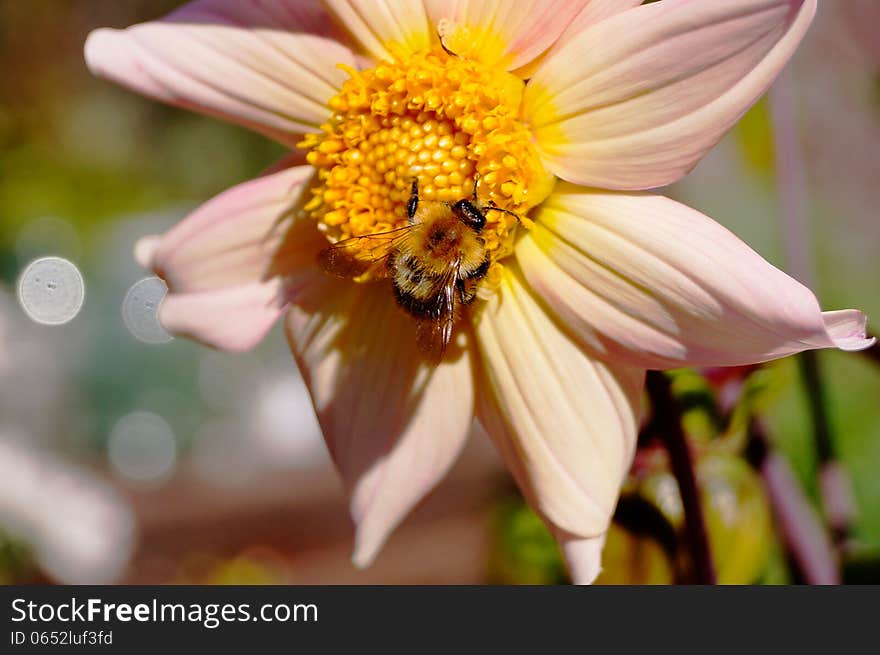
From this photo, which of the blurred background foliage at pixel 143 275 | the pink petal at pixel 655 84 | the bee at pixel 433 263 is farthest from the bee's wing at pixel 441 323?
the blurred background foliage at pixel 143 275

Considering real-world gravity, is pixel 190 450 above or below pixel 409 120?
above

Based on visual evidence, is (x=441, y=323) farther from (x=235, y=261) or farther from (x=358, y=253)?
(x=235, y=261)

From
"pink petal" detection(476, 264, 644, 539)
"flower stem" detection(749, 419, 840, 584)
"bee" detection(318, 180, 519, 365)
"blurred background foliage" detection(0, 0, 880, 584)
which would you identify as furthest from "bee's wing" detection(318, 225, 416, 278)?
"blurred background foliage" detection(0, 0, 880, 584)

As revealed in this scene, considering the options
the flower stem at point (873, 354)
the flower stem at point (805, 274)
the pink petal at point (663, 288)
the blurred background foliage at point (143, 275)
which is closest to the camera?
the pink petal at point (663, 288)

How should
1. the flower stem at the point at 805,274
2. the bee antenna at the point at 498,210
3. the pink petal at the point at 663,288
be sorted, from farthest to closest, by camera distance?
1. the flower stem at the point at 805,274
2. the bee antenna at the point at 498,210
3. the pink petal at the point at 663,288

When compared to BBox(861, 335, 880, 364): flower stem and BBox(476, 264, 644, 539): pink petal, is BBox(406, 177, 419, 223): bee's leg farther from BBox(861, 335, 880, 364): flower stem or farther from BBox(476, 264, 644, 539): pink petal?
BBox(861, 335, 880, 364): flower stem

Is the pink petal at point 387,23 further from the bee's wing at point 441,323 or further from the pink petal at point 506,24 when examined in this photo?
the bee's wing at point 441,323

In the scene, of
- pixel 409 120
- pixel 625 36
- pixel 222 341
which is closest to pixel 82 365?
pixel 222 341

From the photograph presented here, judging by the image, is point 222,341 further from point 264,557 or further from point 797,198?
point 264,557
